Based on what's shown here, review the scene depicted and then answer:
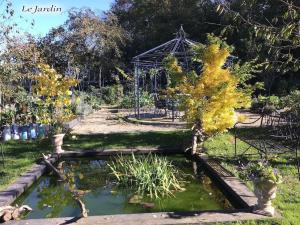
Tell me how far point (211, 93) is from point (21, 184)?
417cm

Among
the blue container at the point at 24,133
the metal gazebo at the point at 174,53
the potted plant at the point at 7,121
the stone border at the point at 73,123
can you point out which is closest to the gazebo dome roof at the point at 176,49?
the metal gazebo at the point at 174,53

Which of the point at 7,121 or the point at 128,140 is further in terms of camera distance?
the point at 7,121

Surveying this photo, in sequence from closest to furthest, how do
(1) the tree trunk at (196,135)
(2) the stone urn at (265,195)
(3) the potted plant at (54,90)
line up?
(2) the stone urn at (265,195) < (1) the tree trunk at (196,135) < (3) the potted plant at (54,90)

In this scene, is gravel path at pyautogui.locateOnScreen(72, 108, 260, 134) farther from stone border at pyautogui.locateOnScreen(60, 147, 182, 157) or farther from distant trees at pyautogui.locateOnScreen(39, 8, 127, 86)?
distant trees at pyautogui.locateOnScreen(39, 8, 127, 86)

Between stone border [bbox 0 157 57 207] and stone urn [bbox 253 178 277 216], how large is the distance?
349 centimetres

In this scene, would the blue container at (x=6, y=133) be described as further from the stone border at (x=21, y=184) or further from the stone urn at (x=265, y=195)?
the stone urn at (x=265, y=195)

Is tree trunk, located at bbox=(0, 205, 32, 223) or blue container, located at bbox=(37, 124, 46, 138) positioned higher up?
blue container, located at bbox=(37, 124, 46, 138)

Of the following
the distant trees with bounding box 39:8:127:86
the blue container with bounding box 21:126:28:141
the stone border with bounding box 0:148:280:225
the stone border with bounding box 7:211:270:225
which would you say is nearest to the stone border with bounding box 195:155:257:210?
the stone border with bounding box 0:148:280:225

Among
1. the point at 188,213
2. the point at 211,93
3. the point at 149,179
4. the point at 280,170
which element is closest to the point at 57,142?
the point at 149,179

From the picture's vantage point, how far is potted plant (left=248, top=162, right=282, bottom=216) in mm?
5387

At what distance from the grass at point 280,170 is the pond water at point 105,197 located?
2.14 ft

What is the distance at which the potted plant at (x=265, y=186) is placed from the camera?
17.7ft

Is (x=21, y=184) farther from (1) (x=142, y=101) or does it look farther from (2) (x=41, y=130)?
(1) (x=142, y=101)

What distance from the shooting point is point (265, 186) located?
5414 millimetres
